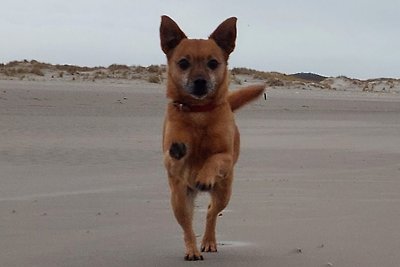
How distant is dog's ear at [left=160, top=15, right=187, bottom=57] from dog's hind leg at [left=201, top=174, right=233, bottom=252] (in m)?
0.91

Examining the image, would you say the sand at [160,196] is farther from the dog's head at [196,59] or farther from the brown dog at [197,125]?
the dog's head at [196,59]

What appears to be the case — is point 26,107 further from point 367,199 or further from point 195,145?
point 195,145

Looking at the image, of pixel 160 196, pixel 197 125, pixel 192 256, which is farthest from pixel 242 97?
pixel 160 196

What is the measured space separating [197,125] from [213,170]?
13.6 inches

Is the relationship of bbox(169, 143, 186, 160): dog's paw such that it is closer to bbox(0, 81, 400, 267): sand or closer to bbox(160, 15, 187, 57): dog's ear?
bbox(0, 81, 400, 267): sand

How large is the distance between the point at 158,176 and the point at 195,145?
421 cm

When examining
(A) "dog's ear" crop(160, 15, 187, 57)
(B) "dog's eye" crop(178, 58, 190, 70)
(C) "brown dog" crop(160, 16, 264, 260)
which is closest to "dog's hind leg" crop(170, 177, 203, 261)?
(C) "brown dog" crop(160, 16, 264, 260)

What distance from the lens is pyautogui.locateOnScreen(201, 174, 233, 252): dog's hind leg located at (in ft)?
16.9

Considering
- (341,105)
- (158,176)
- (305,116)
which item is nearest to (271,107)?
(305,116)

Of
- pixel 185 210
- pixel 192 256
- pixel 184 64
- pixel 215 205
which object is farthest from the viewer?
pixel 215 205

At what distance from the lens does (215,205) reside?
527 cm

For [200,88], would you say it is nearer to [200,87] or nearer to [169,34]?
[200,87]

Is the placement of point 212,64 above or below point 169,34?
below

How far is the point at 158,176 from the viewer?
9.05 m
